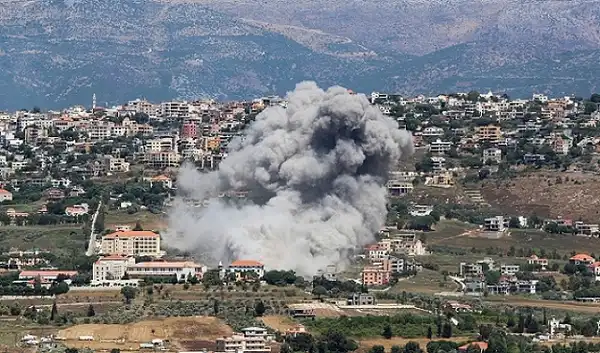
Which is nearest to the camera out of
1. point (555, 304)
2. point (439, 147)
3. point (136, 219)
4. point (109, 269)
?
point (555, 304)

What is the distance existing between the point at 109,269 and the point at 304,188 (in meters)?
8.83

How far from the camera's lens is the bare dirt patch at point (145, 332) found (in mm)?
74938

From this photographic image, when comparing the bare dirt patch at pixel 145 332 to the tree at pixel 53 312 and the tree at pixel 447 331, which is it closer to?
the tree at pixel 53 312

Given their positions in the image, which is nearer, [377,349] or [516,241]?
[377,349]

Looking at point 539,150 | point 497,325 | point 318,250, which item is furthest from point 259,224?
point 539,150

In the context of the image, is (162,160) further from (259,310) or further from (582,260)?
(259,310)

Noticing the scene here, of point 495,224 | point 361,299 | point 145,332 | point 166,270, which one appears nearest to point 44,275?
point 166,270

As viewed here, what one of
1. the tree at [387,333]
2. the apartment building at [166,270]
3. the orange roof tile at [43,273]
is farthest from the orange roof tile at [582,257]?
the orange roof tile at [43,273]

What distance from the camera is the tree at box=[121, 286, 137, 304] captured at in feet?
269

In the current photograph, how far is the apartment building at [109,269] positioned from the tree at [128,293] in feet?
10.4

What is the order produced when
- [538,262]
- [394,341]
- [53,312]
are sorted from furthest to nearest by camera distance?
[538,262], [53,312], [394,341]

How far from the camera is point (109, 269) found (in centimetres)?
8731

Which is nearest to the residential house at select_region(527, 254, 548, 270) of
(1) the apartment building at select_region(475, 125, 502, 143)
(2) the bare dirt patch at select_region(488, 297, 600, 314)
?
(2) the bare dirt patch at select_region(488, 297, 600, 314)

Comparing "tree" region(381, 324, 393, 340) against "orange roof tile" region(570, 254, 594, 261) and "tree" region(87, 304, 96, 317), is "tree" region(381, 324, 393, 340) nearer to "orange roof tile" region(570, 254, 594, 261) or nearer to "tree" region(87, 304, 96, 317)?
"tree" region(87, 304, 96, 317)
